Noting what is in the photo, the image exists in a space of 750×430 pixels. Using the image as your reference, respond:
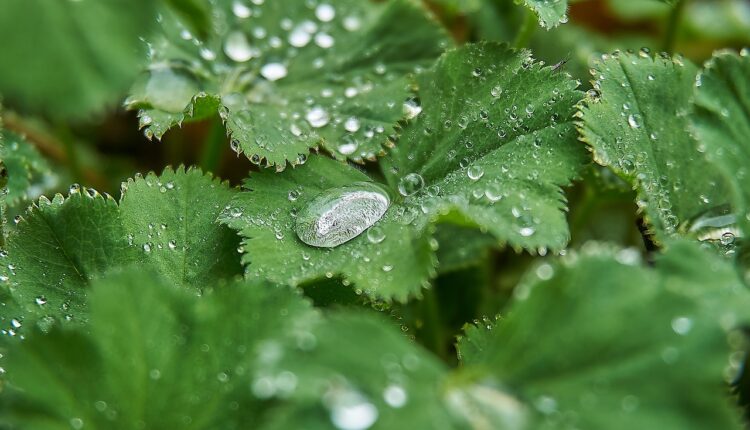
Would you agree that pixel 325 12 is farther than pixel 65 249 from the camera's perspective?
Yes

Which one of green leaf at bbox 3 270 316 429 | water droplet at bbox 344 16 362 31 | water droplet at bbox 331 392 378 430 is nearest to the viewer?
water droplet at bbox 331 392 378 430

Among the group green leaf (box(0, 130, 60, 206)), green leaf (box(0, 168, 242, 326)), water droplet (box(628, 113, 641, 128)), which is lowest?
Answer: green leaf (box(0, 130, 60, 206))

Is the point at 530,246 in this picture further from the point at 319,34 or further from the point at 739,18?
the point at 739,18

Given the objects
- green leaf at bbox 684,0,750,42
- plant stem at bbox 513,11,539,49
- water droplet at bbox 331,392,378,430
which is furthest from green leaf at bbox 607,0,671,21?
water droplet at bbox 331,392,378,430

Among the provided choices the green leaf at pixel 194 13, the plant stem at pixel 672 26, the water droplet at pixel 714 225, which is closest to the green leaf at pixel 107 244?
the green leaf at pixel 194 13

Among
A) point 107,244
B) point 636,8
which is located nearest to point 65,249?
point 107,244

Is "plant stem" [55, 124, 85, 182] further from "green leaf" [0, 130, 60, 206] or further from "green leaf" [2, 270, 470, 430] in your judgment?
"green leaf" [2, 270, 470, 430]

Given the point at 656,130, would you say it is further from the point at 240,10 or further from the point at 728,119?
the point at 240,10
